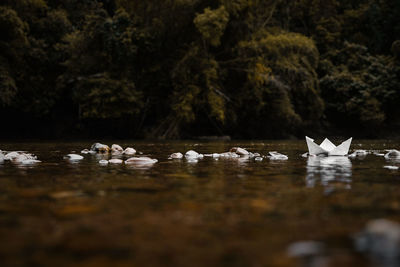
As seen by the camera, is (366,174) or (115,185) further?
(366,174)

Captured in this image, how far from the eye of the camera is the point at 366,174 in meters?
3.32

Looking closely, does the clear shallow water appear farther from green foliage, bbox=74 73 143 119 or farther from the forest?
green foliage, bbox=74 73 143 119

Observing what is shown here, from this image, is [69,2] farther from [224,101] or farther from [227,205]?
[227,205]

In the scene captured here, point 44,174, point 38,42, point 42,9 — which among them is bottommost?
point 44,174

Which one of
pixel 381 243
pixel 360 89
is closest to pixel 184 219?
pixel 381 243

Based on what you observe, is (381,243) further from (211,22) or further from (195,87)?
(195,87)

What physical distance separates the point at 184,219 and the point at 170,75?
16903 millimetres

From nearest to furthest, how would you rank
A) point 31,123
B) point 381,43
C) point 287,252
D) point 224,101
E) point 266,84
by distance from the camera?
point 287,252 < point 224,101 < point 266,84 < point 31,123 < point 381,43

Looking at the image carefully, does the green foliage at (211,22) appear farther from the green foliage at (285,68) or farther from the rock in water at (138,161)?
the rock in water at (138,161)

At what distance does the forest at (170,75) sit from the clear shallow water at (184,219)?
47.4 feet

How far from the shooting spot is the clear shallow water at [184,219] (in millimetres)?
1165

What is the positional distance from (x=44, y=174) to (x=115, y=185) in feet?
2.94

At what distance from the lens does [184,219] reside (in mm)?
1628

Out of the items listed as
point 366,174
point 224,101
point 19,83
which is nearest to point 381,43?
point 224,101
